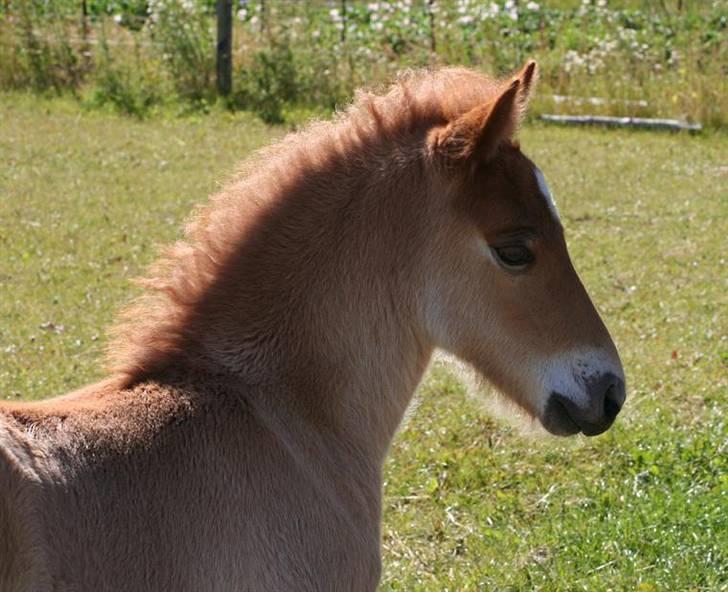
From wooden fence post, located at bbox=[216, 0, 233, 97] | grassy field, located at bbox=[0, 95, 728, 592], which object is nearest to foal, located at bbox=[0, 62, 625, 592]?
grassy field, located at bbox=[0, 95, 728, 592]

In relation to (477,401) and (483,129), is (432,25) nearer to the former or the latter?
(477,401)

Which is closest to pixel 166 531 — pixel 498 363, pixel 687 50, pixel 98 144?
pixel 498 363

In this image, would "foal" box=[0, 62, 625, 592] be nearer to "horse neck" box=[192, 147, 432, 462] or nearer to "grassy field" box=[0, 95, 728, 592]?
"horse neck" box=[192, 147, 432, 462]

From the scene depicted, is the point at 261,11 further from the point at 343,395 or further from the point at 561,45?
the point at 343,395

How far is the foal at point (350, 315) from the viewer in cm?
309

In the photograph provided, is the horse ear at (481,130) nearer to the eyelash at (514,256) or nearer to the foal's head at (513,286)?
the foal's head at (513,286)

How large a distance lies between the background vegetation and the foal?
11003mm

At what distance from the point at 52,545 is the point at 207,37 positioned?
13.8 metres

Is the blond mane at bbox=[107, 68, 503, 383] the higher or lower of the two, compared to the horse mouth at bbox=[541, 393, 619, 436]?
higher

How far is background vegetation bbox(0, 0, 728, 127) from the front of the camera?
592 inches

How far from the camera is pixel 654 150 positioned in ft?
44.7

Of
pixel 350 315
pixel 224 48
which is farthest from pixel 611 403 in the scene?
pixel 224 48

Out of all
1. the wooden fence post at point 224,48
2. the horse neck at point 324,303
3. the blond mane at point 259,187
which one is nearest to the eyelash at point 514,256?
the horse neck at point 324,303

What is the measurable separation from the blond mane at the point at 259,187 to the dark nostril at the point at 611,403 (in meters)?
0.88
